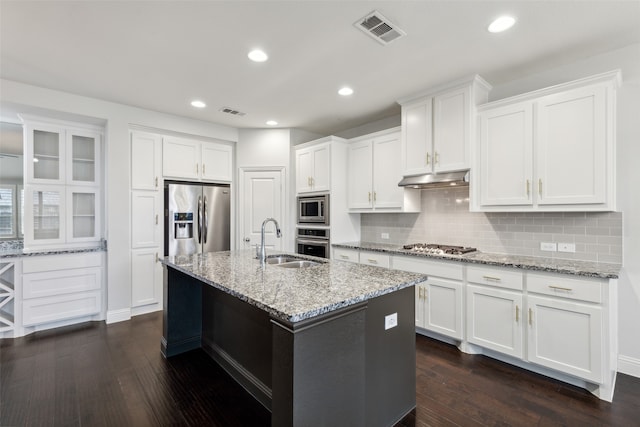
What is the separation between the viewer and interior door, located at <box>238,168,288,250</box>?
473cm

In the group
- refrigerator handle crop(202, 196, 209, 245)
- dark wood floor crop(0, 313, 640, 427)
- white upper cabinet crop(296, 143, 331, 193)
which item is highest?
white upper cabinet crop(296, 143, 331, 193)

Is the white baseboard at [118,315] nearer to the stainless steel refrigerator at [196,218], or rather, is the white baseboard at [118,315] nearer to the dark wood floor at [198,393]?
the dark wood floor at [198,393]

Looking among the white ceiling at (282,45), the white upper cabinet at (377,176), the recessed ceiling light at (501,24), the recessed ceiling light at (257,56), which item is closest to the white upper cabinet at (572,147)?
the white ceiling at (282,45)

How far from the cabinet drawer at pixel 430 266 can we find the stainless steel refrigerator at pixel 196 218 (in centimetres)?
269

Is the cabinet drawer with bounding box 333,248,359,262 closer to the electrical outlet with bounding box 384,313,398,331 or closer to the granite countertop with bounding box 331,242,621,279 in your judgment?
the granite countertop with bounding box 331,242,621,279

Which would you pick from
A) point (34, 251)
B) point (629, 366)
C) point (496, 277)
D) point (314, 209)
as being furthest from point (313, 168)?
point (629, 366)

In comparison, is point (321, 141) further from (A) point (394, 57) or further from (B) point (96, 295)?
(B) point (96, 295)

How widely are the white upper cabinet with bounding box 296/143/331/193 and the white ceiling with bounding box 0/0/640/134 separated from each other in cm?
92

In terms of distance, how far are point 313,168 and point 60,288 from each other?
3.46 metres

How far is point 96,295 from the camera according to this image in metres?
3.75

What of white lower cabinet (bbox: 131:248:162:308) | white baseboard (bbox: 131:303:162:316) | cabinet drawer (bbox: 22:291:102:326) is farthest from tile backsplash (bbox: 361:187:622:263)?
cabinet drawer (bbox: 22:291:102:326)

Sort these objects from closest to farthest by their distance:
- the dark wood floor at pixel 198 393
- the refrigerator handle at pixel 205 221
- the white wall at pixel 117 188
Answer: the dark wood floor at pixel 198 393, the white wall at pixel 117 188, the refrigerator handle at pixel 205 221

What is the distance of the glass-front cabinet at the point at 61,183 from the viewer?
3.55 m

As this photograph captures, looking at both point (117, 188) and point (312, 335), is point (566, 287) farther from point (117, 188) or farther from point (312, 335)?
point (117, 188)
